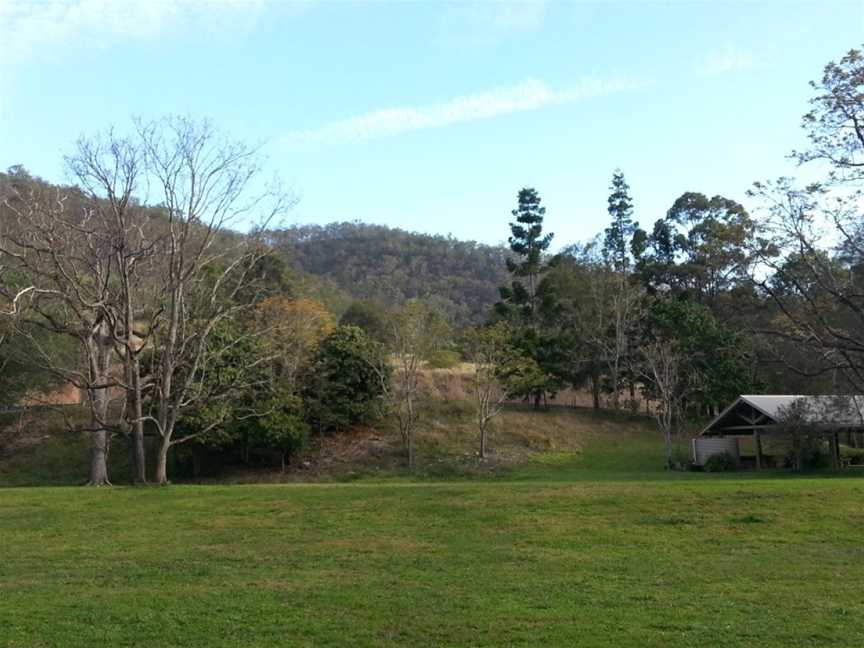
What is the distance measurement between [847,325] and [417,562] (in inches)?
1089

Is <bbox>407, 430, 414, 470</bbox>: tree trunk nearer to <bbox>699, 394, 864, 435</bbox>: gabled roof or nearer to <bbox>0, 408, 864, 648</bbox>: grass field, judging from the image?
<bbox>699, 394, 864, 435</bbox>: gabled roof

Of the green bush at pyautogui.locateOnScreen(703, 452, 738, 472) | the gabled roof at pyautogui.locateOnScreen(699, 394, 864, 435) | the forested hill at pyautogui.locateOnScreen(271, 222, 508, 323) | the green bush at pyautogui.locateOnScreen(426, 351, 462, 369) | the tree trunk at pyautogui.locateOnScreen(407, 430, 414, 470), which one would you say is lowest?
the green bush at pyautogui.locateOnScreen(703, 452, 738, 472)

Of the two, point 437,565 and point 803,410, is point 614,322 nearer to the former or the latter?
point 803,410

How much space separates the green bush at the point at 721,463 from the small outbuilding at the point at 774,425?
384 millimetres

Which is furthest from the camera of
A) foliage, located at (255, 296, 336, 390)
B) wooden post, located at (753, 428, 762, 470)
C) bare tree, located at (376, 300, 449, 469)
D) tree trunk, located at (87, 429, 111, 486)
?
bare tree, located at (376, 300, 449, 469)

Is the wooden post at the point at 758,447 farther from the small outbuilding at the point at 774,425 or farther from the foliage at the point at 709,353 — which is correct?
the foliage at the point at 709,353

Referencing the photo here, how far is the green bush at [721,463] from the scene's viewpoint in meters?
36.8

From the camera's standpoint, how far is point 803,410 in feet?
115

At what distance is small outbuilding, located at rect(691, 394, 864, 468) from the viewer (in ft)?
114

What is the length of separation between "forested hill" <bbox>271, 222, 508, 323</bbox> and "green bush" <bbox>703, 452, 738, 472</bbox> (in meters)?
41.2

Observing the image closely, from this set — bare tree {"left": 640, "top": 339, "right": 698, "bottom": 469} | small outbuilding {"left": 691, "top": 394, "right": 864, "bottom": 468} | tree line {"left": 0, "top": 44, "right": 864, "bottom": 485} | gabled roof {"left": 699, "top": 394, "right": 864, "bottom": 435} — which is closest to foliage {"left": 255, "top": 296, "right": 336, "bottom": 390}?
tree line {"left": 0, "top": 44, "right": 864, "bottom": 485}

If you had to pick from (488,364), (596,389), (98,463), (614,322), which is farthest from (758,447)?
(98,463)

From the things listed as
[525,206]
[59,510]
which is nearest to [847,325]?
[525,206]

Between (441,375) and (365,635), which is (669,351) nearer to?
(441,375)
